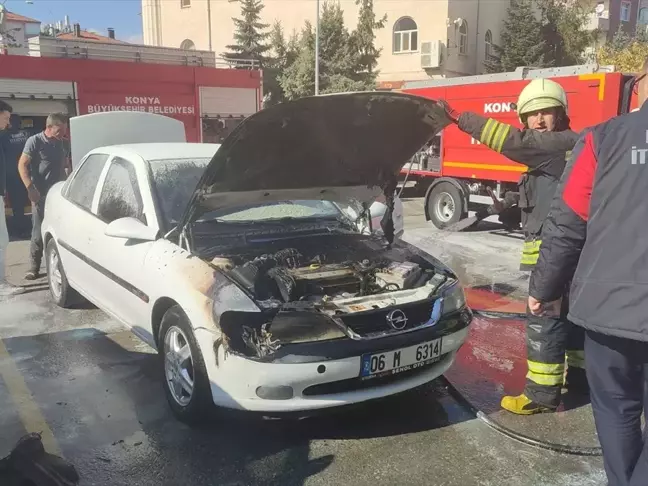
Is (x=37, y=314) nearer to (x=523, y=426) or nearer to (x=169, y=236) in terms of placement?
(x=169, y=236)

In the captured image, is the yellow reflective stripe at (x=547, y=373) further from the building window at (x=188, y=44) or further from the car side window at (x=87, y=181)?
the building window at (x=188, y=44)

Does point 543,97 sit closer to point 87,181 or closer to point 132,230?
Answer: point 132,230

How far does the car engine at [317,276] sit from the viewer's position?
3287mm

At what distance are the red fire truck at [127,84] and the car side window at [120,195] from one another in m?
5.38

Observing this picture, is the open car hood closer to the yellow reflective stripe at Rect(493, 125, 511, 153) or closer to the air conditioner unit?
the yellow reflective stripe at Rect(493, 125, 511, 153)

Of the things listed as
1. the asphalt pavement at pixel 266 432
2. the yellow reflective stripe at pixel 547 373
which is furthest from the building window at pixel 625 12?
the yellow reflective stripe at pixel 547 373

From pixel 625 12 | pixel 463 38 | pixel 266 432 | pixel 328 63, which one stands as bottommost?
pixel 266 432

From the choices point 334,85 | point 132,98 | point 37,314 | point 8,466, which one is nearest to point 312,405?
point 8,466

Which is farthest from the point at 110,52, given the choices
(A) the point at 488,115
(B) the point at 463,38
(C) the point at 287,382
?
(B) the point at 463,38

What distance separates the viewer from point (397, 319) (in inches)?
125

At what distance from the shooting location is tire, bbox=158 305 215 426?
316 cm

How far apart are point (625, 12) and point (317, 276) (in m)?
41.0

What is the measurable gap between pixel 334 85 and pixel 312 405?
26.4 metres

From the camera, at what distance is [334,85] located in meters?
28.1
